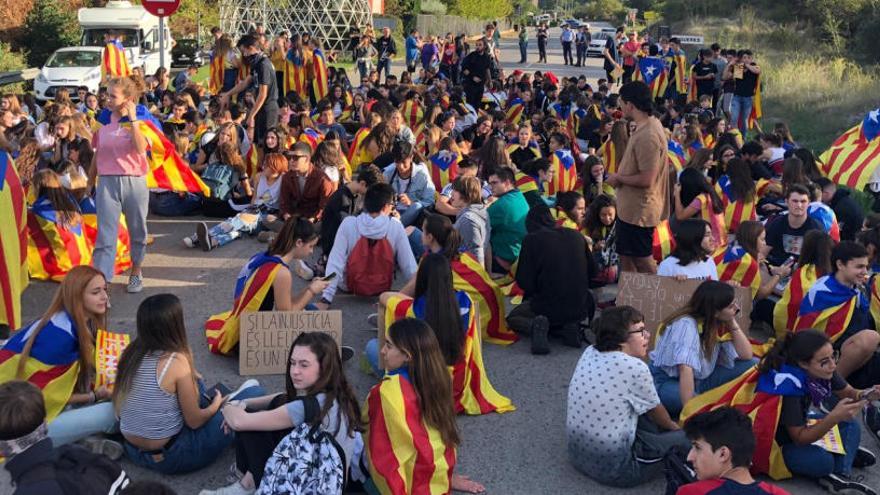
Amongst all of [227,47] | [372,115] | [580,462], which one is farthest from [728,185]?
[227,47]

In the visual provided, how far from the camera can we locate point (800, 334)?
5.32 metres

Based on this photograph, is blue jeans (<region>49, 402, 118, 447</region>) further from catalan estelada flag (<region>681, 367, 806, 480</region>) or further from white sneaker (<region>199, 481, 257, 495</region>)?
catalan estelada flag (<region>681, 367, 806, 480</region>)

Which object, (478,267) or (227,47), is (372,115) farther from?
(478,267)

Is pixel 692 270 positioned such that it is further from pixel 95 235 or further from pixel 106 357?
pixel 95 235

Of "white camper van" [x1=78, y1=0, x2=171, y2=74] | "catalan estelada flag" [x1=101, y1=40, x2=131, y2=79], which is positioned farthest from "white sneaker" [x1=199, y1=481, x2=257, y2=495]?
"white camper van" [x1=78, y1=0, x2=171, y2=74]

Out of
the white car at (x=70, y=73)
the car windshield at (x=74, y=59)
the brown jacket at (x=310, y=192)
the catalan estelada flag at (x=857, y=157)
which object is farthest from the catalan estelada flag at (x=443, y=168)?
the car windshield at (x=74, y=59)

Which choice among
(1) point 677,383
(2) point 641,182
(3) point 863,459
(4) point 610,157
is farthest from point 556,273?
(4) point 610,157

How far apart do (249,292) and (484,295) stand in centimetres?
188

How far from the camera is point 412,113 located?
1511 cm

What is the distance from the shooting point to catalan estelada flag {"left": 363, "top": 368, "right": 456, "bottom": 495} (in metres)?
5.02

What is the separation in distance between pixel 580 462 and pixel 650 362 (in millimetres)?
1147

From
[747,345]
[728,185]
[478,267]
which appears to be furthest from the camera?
[728,185]

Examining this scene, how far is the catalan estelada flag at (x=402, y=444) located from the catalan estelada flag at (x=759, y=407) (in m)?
1.54

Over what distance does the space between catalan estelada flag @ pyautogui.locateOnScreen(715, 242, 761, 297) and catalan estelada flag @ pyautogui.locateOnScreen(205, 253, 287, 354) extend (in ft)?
12.1
